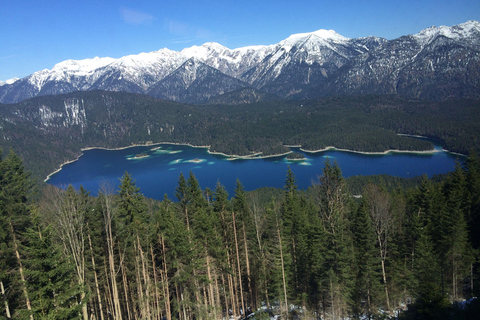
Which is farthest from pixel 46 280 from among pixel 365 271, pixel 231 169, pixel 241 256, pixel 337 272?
pixel 231 169

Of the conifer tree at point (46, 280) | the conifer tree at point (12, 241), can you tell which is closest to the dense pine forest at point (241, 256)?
the conifer tree at point (12, 241)

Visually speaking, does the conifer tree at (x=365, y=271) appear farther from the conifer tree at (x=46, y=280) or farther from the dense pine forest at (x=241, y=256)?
the conifer tree at (x=46, y=280)

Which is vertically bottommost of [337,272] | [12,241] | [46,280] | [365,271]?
[365,271]

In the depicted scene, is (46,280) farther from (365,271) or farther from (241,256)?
(365,271)

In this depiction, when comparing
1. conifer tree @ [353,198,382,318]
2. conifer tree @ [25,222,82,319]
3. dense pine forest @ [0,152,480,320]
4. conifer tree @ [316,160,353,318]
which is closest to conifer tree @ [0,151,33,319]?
dense pine forest @ [0,152,480,320]

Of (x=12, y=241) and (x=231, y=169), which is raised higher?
(x=12, y=241)

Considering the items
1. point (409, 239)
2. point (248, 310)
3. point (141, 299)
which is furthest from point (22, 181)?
point (409, 239)

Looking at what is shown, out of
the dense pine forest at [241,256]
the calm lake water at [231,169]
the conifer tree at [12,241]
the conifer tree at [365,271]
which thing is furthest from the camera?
the calm lake water at [231,169]
